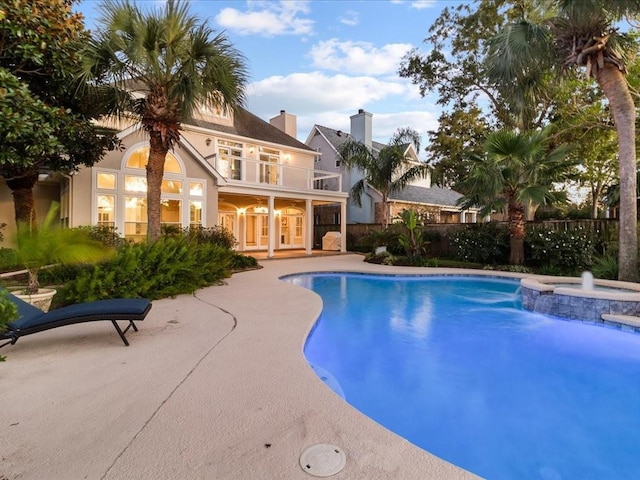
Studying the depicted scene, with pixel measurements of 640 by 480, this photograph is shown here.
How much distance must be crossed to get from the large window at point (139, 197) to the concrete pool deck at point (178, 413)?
26.9ft

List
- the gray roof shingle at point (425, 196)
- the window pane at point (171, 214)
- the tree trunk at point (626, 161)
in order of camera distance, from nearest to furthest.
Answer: the tree trunk at point (626, 161) < the window pane at point (171, 214) < the gray roof shingle at point (425, 196)

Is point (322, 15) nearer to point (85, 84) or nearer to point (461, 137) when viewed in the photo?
point (461, 137)

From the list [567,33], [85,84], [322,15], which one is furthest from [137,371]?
[322,15]

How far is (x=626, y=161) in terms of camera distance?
10219 millimetres

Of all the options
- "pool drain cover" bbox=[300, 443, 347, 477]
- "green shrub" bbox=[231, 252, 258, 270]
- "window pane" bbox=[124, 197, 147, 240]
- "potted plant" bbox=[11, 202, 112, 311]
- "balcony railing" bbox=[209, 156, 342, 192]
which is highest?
"balcony railing" bbox=[209, 156, 342, 192]

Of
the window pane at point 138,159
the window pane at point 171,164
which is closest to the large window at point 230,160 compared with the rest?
the window pane at point 171,164

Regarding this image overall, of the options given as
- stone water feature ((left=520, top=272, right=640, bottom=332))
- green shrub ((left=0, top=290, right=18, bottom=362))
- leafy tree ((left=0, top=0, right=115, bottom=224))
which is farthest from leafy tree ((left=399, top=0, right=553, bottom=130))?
green shrub ((left=0, top=290, right=18, bottom=362))

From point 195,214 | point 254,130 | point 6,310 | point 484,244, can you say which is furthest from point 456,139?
point 6,310

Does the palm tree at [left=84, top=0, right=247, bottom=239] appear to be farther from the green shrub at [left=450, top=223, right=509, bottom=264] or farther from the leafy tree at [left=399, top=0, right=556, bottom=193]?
the leafy tree at [left=399, top=0, right=556, bottom=193]

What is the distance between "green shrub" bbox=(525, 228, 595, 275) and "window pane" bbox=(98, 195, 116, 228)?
1577cm

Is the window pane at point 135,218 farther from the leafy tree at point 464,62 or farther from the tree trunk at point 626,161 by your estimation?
the leafy tree at point 464,62

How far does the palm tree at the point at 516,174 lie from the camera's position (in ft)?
40.4

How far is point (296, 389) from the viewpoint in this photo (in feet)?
11.3

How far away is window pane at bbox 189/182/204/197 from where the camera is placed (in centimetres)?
1423
